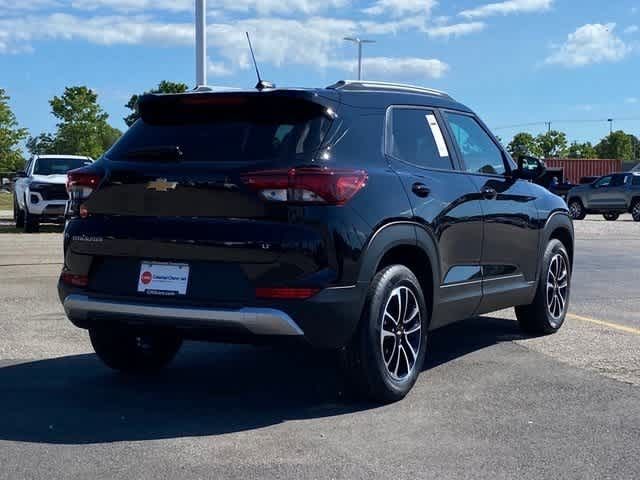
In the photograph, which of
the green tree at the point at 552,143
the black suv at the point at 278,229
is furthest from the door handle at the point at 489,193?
the green tree at the point at 552,143

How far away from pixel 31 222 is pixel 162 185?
53.9ft

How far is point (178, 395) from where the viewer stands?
221 inches

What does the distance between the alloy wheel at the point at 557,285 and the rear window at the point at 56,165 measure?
15433mm

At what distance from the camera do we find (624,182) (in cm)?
3294

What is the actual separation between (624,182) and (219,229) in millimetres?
30290

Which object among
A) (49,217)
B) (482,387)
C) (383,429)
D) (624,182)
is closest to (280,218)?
(383,429)

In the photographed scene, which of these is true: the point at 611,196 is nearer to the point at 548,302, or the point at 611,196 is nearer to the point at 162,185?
the point at 548,302

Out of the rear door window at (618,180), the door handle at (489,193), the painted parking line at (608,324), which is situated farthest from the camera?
the rear door window at (618,180)

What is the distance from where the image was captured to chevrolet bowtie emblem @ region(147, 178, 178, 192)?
16.6ft

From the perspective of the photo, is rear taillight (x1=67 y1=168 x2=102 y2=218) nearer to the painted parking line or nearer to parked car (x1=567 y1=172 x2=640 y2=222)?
the painted parking line

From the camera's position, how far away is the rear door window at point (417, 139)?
5.67m

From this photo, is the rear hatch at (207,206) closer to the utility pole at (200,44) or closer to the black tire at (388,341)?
the black tire at (388,341)

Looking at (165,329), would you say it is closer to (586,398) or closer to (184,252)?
(184,252)

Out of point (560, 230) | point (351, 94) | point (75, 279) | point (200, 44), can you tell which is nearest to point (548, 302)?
point (560, 230)
